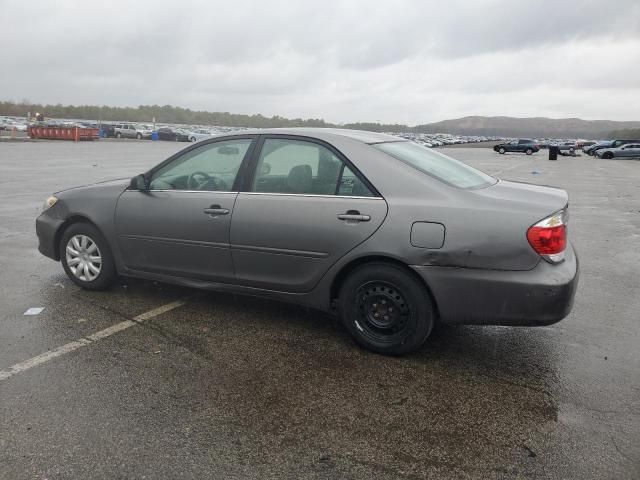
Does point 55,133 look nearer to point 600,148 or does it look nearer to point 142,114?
point 600,148

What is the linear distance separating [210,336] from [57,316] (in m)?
1.42

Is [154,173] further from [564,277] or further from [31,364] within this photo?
[564,277]

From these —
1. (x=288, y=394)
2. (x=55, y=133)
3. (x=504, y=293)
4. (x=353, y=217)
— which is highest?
(x=55, y=133)

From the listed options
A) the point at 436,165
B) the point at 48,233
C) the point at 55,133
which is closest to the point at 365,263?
the point at 436,165

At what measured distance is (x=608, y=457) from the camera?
2.79 m

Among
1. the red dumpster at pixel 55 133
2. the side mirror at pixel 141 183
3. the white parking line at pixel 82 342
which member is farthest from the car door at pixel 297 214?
the red dumpster at pixel 55 133

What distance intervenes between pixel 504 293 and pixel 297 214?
1.57m

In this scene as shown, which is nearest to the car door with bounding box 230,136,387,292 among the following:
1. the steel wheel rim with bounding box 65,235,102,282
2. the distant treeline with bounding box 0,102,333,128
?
the steel wheel rim with bounding box 65,235,102,282

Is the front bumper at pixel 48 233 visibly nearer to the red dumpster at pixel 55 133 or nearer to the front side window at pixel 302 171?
the front side window at pixel 302 171

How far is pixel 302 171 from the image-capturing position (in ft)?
14.2

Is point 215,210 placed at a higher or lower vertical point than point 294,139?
lower

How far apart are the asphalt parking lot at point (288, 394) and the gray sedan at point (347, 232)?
15.0 inches

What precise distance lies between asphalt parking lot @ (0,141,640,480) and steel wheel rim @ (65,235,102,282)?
200mm

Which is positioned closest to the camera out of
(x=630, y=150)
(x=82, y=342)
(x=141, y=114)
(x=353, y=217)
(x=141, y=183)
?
(x=353, y=217)
